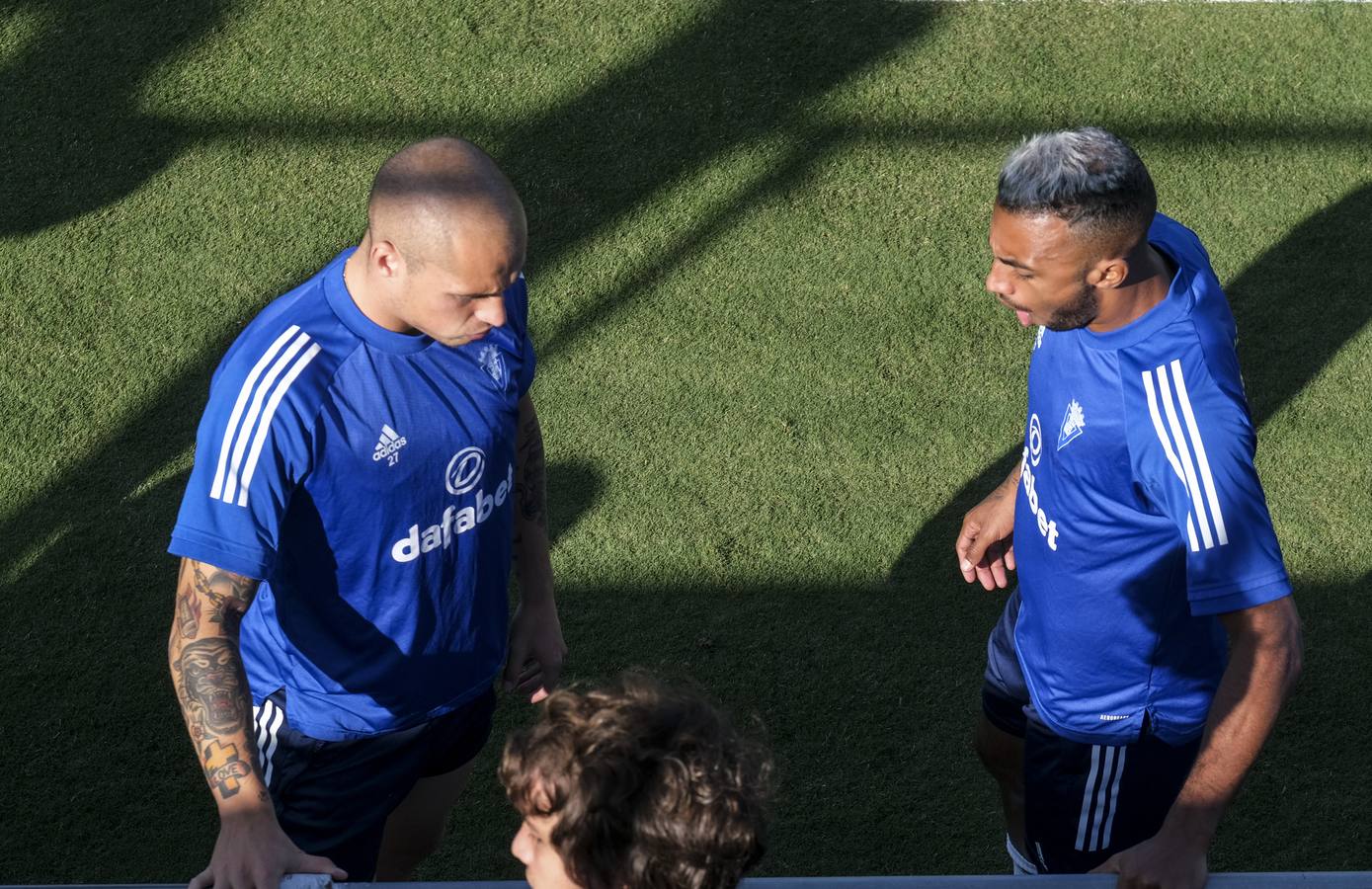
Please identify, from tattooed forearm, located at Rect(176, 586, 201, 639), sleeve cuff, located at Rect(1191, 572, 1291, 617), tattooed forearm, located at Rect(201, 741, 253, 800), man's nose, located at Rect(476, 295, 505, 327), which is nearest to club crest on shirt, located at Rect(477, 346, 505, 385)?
man's nose, located at Rect(476, 295, 505, 327)

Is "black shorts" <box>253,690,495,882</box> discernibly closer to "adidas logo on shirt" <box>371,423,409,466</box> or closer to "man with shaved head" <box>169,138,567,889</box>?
"man with shaved head" <box>169,138,567,889</box>

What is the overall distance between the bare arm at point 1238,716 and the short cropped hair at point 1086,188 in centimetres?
79

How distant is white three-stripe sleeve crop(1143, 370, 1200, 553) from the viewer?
251 centimetres

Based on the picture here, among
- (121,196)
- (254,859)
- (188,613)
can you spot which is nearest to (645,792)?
(254,859)

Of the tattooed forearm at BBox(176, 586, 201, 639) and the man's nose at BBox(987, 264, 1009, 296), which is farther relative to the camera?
the man's nose at BBox(987, 264, 1009, 296)

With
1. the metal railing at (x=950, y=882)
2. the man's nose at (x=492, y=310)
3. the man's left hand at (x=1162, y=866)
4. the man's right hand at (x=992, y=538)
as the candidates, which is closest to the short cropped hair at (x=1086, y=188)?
the man's right hand at (x=992, y=538)

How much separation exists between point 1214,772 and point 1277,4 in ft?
16.5

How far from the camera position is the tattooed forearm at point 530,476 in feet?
10.7

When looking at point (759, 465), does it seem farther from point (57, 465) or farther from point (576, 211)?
point (57, 465)

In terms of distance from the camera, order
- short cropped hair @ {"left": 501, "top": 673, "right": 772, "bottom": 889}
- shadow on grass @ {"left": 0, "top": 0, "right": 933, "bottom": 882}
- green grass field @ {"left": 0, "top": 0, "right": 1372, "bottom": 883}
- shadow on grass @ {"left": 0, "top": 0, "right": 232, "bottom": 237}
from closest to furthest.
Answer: short cropped hair @ {"left": 501, "top": 673, "right": 772, "bottom": 889}
shadow on grass @ {"left": 0, "top": 0, "right": 933, "bottom": 882}
green grass field @ {"left": 0, "top": 0, "right": 1372, "bottom": 883}
shadow on grass @ {"left": 0, "top": 0, "right": 232, "bottom": 237}

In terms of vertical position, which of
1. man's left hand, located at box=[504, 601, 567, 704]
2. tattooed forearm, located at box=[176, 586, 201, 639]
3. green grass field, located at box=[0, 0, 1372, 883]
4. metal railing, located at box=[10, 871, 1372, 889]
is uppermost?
metal railing, located at box=[10, 871, 1372, 889]

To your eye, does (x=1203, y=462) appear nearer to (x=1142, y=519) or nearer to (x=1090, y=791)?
(x=1142, y=519)

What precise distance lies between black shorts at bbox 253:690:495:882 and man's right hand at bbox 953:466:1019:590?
1395 mm

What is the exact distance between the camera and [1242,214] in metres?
5.60
